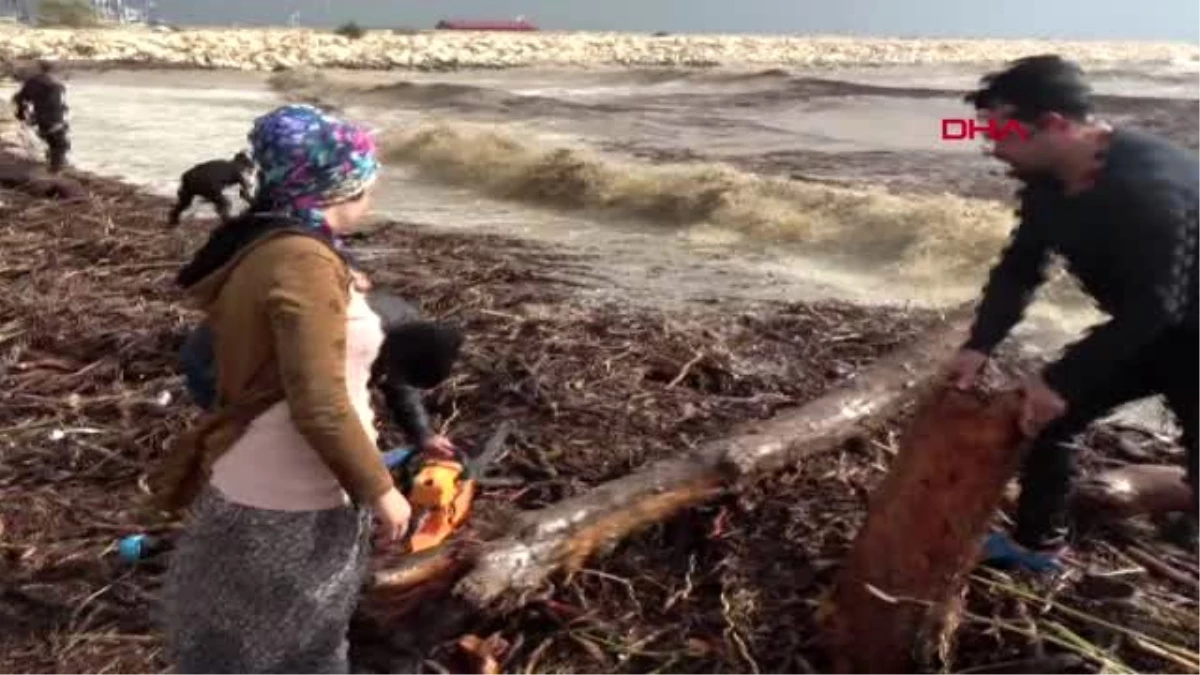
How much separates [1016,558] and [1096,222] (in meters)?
1.11

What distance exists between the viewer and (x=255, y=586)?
2830 millimetres

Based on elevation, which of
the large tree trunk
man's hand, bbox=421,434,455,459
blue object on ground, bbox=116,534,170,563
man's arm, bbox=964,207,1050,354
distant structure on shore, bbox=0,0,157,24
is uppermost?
distant structure on shore, bbox=0,0,157,24

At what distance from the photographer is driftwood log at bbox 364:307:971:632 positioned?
3.60 m

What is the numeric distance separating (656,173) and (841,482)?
11.0 meters

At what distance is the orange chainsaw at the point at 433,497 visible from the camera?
3.85 m

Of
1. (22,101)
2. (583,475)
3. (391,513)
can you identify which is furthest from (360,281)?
(22,101)

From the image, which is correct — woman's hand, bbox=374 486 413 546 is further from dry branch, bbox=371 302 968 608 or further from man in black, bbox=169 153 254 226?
man in black, bbox=169 153 254 226

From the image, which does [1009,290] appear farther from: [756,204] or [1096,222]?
[756,204]

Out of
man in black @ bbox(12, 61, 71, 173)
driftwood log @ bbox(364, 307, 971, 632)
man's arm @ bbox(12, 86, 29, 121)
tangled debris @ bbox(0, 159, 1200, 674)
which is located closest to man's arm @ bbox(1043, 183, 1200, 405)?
tangled debris @ bbox(0, 159, 1200, 674)

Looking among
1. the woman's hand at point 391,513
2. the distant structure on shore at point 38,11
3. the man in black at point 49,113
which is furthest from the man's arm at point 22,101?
the distant structure on shore at point 38,11

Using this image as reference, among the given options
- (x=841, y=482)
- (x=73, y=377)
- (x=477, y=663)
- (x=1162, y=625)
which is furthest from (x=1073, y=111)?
(x=73, y=377)

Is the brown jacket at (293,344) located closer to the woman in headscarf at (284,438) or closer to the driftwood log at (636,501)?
the woman in headscarf at (284,438)

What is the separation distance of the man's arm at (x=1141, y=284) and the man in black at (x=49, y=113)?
49.5ft

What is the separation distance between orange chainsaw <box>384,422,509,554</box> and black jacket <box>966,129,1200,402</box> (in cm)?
179
